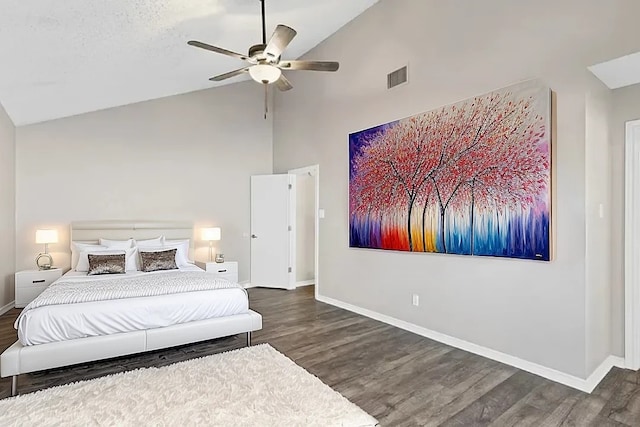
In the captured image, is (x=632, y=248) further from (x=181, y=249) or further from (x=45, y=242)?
(x=45, y=242)

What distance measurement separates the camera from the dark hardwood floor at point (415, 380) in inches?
90.9

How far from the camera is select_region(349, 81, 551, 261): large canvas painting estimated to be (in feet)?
9.46

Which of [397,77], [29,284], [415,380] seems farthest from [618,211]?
[29,284]

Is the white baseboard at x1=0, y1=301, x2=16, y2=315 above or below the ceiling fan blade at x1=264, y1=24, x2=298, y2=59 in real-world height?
below

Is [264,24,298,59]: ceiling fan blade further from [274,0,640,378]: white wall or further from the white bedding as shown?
the white bedding

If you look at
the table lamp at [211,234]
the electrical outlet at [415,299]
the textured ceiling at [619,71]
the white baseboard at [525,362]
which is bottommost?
the white baseboard at [525,362]

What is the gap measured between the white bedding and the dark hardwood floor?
0.33 meters

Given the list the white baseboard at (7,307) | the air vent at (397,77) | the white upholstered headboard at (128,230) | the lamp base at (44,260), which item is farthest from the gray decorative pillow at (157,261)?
the air vent at (397,77)

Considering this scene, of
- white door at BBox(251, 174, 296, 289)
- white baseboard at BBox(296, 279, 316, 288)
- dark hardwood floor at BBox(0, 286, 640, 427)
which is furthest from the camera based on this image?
white baseboard at BBox(296, 279, 316, 288)

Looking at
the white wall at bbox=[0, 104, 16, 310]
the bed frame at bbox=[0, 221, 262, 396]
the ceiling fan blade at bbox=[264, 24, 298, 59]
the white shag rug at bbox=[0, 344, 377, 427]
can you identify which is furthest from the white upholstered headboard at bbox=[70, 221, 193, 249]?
the ceiling fan blade at bbox=[264, 24, 298, 59]

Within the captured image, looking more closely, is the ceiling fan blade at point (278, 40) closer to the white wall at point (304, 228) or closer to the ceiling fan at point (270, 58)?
the ceiling fan at point (270, 58)

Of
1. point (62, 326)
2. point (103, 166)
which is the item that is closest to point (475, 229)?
point (62, 326)

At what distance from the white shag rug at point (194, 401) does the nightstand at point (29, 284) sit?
2.82 m

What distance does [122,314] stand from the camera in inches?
118
